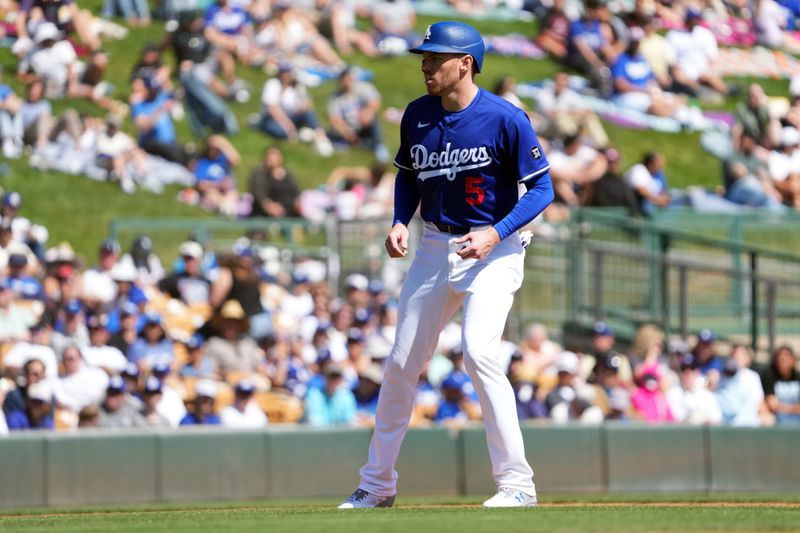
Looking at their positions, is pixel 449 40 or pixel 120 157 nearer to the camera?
pixel 449 40

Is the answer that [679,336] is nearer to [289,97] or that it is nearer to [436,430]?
[436,430]

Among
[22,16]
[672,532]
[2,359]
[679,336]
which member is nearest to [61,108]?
[22,16]

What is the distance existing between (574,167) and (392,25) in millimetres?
5272

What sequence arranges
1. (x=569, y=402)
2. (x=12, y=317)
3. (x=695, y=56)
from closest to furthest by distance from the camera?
(x=569, y=402) → (x=12, y=317) → (x=695, y=56)

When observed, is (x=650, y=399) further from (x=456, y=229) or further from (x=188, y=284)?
(x=456, y=229)

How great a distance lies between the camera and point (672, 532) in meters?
5.13

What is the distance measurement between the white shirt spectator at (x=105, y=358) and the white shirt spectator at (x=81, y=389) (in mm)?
317

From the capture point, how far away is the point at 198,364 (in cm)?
1209

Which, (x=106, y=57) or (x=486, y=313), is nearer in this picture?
(x=486, y=313)

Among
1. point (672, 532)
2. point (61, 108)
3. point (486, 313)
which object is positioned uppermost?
point (61, 108)

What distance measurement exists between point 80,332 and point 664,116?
11.3 m

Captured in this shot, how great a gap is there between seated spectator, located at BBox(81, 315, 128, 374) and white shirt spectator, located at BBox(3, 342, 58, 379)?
0.28 metres

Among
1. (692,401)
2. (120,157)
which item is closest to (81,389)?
(692,401)

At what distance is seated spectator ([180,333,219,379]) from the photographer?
12.0 m
